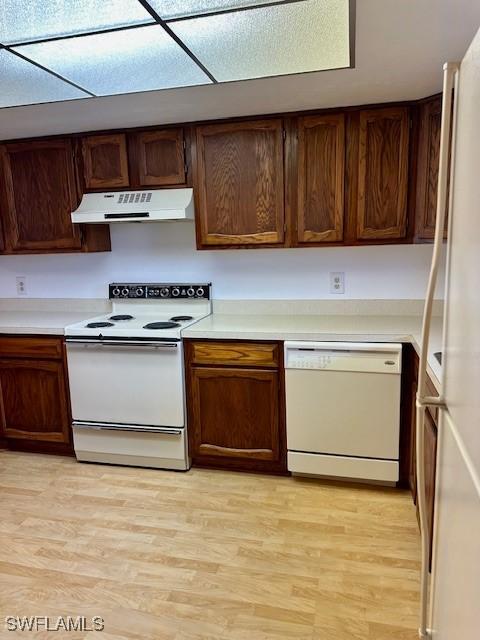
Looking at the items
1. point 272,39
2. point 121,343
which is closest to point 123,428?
point 121,343

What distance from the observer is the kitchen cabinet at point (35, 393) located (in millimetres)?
2834

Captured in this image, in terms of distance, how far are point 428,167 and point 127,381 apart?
2034 millimetres

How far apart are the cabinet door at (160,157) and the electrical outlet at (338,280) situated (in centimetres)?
110

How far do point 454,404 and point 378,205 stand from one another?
5.65 ft

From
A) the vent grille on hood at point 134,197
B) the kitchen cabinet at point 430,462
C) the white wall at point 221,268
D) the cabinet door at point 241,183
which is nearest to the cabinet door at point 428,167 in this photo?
the white wall at point 221,268

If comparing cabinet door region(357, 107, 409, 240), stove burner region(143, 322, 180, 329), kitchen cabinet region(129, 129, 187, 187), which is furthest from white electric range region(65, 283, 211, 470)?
cabinet door region(357, 107, 409, 240)

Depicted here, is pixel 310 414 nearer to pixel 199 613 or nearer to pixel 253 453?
pixel 253 453

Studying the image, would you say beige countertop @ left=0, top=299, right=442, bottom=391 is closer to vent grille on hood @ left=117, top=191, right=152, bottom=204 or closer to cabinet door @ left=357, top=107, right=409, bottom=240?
cabinet door @ left=357, top=107, right=409, bottom=240

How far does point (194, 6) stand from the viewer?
54.8 inches

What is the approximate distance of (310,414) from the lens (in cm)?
248

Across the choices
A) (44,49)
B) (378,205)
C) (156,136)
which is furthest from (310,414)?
(44,49)

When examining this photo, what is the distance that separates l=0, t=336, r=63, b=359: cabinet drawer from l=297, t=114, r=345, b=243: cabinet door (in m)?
1.63

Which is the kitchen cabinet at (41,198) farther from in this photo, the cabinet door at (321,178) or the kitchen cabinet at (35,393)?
the cabinet door at (321,178)

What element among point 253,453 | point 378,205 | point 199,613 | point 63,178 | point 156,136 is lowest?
point 199,613
